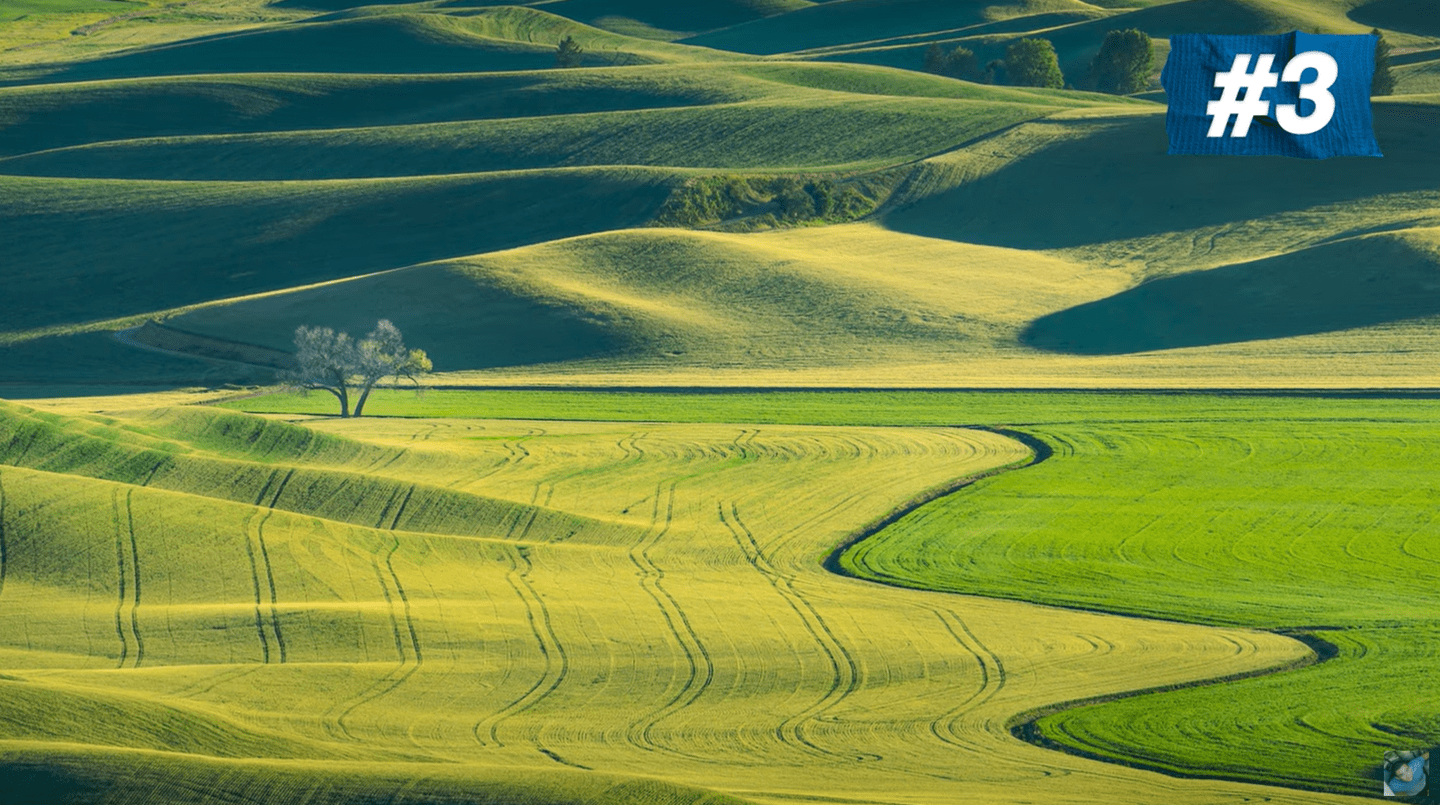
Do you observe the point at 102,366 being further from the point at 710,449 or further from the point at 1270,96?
the point at 1270,96

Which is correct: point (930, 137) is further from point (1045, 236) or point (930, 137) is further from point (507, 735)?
point (507, 735)

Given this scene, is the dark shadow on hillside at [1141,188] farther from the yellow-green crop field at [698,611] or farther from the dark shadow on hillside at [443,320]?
the yellow-green crop field at [698,611]

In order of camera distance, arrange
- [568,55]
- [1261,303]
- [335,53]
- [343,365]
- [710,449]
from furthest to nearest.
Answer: [335,53]
[568,55]
[1261,303]
[343,365]
[710,449]

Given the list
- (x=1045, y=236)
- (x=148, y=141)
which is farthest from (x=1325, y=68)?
(x=148, y=141)

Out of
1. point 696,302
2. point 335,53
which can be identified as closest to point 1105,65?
point 335,53

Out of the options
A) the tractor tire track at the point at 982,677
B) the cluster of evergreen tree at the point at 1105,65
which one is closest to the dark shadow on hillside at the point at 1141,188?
the cluster of evergreen tree at the point at 1105,65
